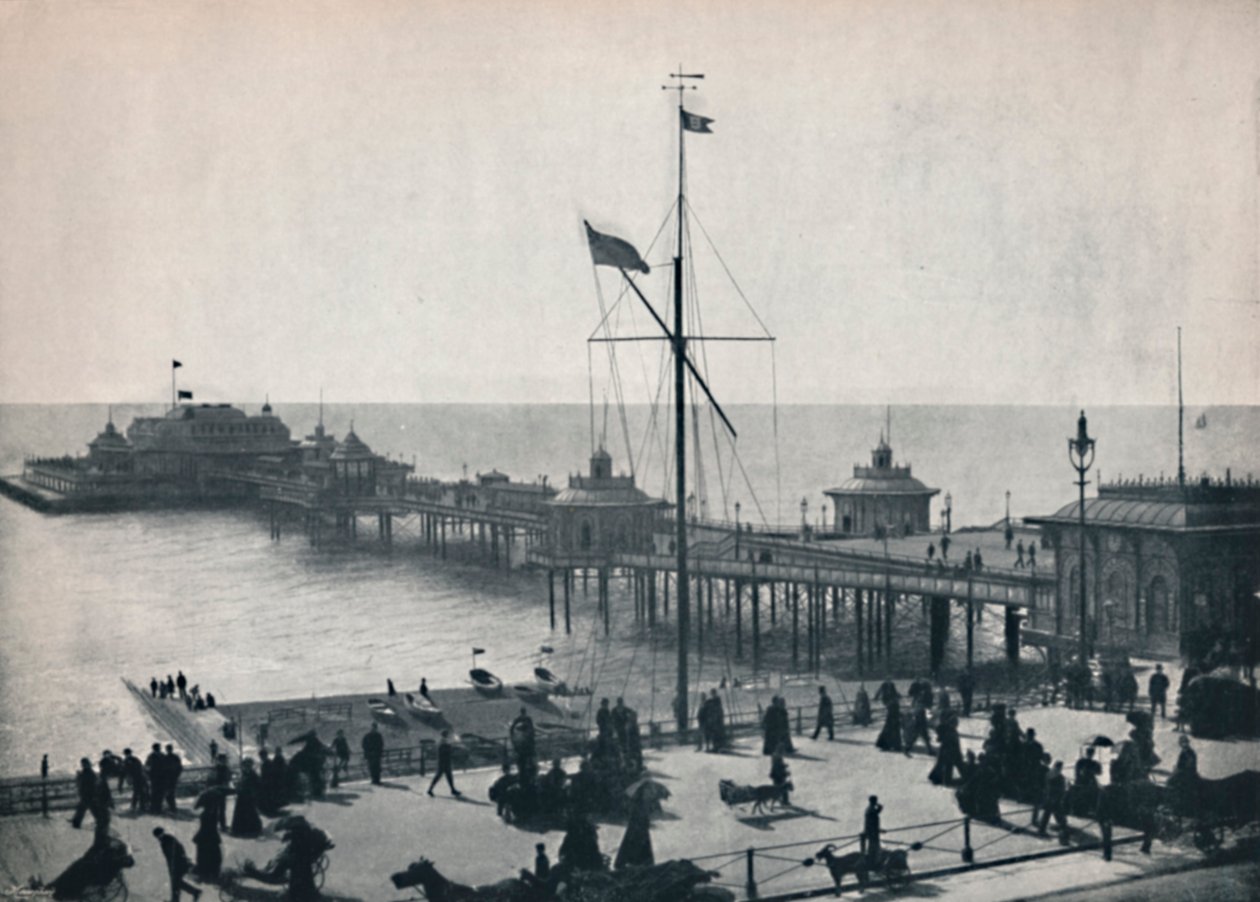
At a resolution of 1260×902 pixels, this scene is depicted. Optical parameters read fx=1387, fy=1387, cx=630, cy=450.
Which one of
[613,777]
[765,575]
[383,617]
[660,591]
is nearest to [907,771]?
[613,777]

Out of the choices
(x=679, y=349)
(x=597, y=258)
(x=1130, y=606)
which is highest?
(x=597, y=258)

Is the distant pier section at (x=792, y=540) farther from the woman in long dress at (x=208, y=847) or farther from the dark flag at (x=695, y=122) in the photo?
the woman in long dress at (x=208, y=847)

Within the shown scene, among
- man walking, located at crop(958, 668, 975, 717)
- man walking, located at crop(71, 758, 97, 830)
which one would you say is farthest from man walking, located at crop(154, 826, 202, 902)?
man walking, located at crop(958, 668, 975, 717)

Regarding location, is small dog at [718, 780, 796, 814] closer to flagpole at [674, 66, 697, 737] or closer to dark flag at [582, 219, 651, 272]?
flagpole at [674, 66, 697, 737]

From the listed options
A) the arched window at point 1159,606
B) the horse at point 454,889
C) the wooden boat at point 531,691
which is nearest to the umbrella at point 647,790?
the horse at point 454,889

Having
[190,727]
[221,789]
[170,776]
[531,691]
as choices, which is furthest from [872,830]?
[190,727]

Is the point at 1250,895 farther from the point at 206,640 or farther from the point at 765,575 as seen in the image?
the point at 206,640

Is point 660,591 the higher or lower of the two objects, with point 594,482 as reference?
lower
